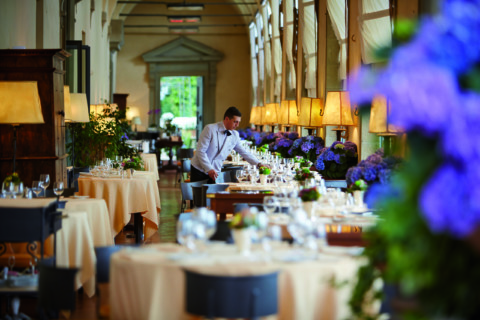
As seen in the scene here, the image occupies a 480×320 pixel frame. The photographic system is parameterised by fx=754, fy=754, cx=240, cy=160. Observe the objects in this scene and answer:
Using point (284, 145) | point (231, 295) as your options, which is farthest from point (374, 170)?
point (284, 145)

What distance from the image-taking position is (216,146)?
9625mm

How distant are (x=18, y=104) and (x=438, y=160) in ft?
17.7

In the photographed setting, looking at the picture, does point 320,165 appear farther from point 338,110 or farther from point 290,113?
point 290,113

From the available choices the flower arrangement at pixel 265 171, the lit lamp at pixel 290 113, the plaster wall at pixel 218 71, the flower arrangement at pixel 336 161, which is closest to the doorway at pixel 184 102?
the plaster wall at pixel 218 71

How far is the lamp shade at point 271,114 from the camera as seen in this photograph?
1474 cm

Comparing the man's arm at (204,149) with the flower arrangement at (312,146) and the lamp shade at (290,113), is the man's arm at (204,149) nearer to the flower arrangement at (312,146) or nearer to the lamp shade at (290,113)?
the flower arrangement at (312,146)

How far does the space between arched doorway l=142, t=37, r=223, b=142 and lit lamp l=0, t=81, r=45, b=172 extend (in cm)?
2127

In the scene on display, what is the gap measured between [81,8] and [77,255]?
12.3 m

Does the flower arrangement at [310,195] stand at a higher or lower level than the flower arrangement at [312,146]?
lower

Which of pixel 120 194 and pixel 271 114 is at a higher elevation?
pixel 271 114

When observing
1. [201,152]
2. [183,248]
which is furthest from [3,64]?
[183,248]

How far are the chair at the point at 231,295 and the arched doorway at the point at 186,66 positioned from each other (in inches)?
984

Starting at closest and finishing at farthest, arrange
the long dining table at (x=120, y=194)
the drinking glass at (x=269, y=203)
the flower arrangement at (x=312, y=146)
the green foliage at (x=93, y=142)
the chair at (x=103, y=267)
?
the chair at (x=103, y=267), the drinking glass at (x=269, y=203), the long dining table at (x=120, y=194), the flower arrangement at (x=312, y=146), the green foliage at (x=93, y=142)

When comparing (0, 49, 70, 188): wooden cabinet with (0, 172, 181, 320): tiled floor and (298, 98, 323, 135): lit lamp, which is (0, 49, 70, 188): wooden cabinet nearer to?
(0, 172, 181, 320): tiled floor
